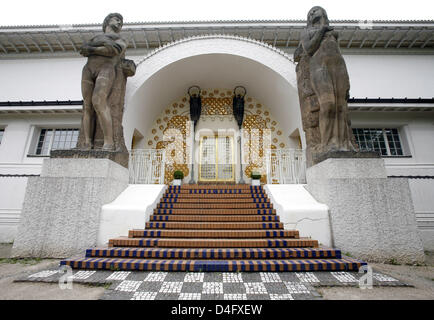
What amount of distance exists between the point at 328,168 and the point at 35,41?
41.8 feet

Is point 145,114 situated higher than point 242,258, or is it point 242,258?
point 145,114

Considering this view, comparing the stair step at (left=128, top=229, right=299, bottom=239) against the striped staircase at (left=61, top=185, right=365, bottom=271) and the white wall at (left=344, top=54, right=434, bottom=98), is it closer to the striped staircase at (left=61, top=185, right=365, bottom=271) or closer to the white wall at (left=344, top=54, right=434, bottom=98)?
the striped staircase at (left=61, top=185, right=365, bottom=271)

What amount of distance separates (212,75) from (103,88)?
190 inches

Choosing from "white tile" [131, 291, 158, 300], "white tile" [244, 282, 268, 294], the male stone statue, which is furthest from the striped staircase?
the male stone statue

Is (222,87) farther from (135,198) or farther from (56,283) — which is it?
(56,283)

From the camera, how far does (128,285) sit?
2211 millimetres

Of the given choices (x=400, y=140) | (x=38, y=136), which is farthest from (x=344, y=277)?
(x=38, y=136)

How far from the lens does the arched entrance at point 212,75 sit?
640cm

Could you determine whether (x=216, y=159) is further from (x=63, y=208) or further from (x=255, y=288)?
(x=255, y=288)

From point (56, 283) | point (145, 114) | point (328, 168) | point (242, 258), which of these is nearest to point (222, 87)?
point (145, 114)

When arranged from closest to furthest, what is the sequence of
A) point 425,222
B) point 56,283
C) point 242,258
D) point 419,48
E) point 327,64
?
point 56,283 → point 242,258 → point 327,64 → point 425,222 → point 419,48

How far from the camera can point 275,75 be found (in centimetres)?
675

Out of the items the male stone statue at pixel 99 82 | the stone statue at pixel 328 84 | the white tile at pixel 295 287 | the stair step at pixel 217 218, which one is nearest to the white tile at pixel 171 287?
the white tile at pixel 295 287

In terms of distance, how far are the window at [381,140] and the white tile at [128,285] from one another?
805 cm
